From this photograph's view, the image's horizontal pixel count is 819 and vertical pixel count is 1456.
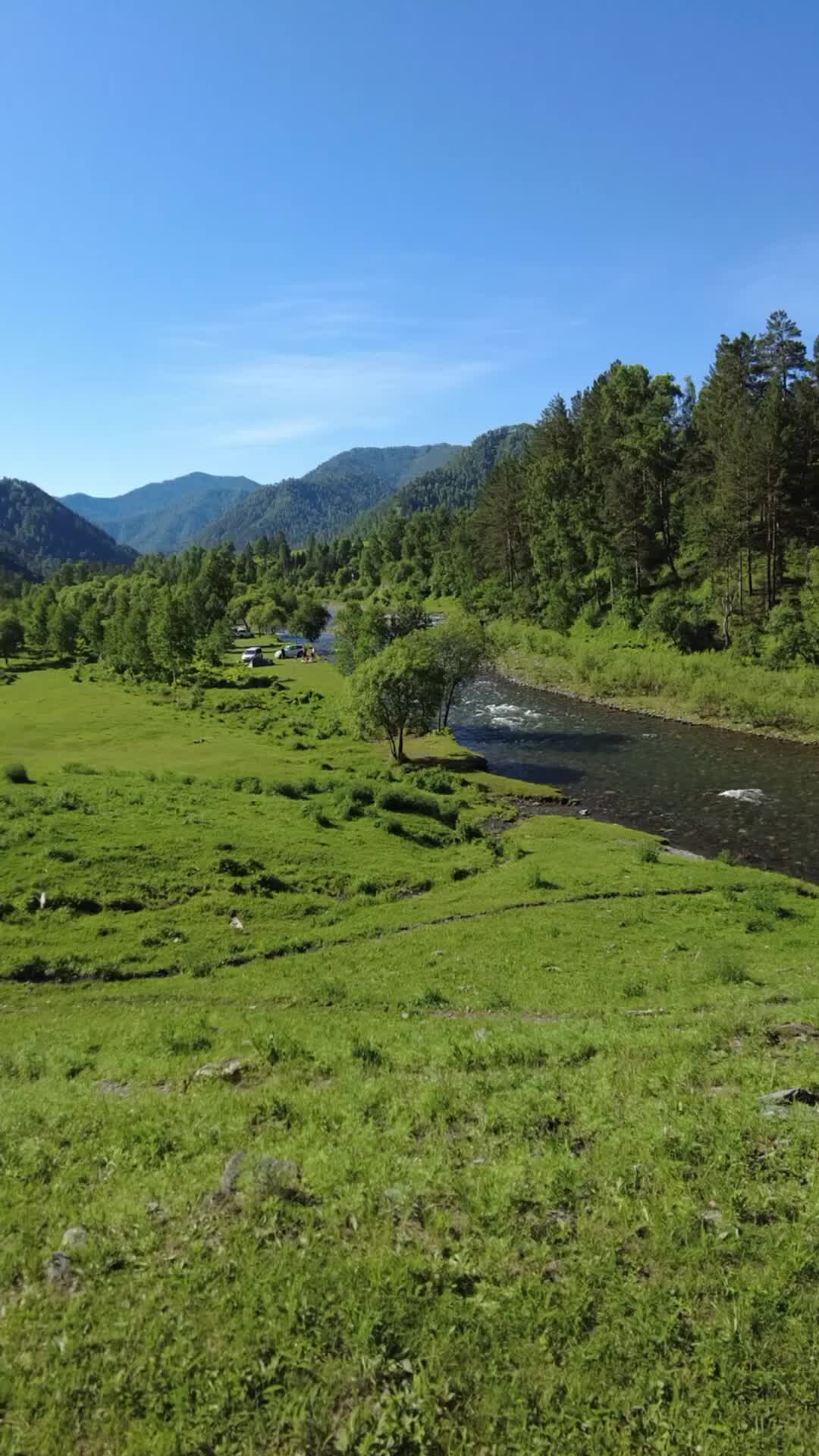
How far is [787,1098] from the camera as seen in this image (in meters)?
12.5

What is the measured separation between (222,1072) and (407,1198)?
22.2 feet

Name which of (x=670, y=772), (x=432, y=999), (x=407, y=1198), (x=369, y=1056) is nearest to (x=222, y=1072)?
(x=369, y=1056)

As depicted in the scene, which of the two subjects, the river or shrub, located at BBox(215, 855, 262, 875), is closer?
shrub, located at BBox(215, 855, 262, 875)

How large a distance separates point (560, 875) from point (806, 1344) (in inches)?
1236

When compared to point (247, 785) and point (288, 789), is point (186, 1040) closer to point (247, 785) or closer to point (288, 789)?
point (288, 789)

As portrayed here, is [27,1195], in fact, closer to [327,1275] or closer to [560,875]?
[327,1275]

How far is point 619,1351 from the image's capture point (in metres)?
8.16

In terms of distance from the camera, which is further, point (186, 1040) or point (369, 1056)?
point (186, 1040)

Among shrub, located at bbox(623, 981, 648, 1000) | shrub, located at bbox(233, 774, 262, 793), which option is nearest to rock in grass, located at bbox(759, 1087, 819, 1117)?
shrub, located at bbox(623, 981, 648, 1000)

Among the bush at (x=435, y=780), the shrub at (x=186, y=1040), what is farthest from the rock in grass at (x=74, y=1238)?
the bush at (x=435, y=780)

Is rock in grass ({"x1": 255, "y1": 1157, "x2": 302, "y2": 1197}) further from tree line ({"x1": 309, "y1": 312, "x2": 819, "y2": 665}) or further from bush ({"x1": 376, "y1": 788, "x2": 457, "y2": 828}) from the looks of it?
tree line ({"x1": 309, "y1": 312, "x2": 819, "y2": 665})

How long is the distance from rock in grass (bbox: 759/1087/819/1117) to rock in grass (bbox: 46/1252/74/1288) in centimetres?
1072

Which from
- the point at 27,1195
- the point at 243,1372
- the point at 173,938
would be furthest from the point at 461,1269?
the point at 173,938

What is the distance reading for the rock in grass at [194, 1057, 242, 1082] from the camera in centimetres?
1582
